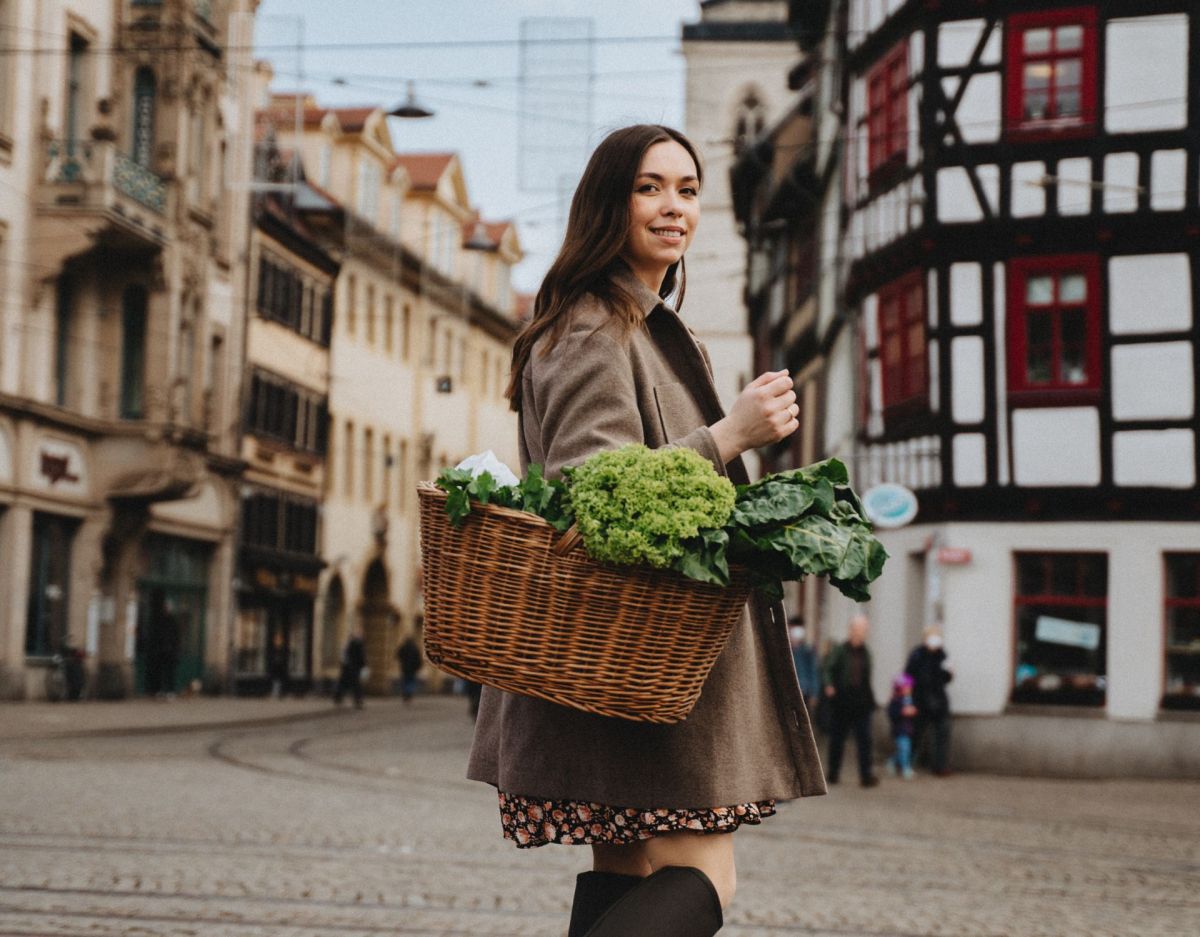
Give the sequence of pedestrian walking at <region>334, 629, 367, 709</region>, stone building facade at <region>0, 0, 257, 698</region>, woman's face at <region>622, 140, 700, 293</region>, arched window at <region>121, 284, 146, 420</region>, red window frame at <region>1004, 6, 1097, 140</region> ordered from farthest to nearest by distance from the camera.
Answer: pedestrian walking at <region>334, 629, 367, 709</region> → arched window at <region>121, 284, 146, 420</region> → stone building facade at <region>0, 0, 257, 698</region> → red window frame at <region>1004, 6, 1097, 140</region> → woman's face at <region>622, 140, 700, 293</region>

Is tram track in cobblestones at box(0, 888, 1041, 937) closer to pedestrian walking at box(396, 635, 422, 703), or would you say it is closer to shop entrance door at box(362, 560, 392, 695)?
pedestrian walking at box(396, 635, 422, 703)

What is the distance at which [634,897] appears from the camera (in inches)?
130

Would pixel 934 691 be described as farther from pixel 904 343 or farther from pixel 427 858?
pixel 427 858

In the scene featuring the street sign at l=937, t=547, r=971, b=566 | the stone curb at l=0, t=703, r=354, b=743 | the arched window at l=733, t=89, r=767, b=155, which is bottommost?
the stone curb at l=0, t=703, r=354, b=743

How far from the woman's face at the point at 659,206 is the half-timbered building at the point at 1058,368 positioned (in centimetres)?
2018

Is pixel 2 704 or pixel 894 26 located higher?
pixel 894 26

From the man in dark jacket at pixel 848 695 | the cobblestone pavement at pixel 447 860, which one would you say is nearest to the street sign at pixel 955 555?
the man in dark jacket at pixel 848 695

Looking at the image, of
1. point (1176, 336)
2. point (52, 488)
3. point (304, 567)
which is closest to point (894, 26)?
point (1176, 336)

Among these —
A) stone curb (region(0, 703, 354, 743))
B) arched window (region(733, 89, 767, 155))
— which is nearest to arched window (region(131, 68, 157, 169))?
stone curb (region(0, 703, 354, 743))

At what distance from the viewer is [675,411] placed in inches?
138

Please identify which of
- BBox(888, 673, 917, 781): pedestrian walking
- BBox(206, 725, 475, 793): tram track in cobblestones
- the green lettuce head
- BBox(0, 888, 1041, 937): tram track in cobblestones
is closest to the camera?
the green lettuce head

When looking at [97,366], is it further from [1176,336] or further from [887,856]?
[887,856]

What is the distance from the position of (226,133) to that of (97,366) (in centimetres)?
780

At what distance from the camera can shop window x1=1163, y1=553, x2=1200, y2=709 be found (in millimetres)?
23406
